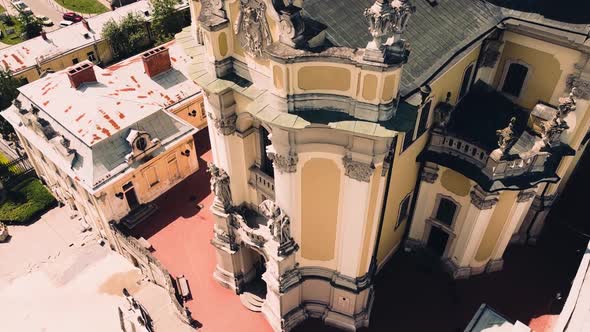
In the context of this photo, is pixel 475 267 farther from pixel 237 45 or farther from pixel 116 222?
pixel 116 222

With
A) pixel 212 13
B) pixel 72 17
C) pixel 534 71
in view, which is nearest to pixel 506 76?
pixel 534 71

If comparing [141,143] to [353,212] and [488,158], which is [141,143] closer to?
[353,212]

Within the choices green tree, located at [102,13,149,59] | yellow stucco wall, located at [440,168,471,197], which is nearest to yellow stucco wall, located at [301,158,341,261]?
yellow stucco wall, located at [440,168,471,197]

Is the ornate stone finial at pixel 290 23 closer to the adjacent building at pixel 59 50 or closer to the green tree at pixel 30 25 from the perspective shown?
the adjacent building at pixel 59 50

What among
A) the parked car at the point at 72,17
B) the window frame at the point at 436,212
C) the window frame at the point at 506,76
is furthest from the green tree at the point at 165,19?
the window frame at the point at 506,76

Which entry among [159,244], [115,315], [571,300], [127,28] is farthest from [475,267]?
[127,28]
